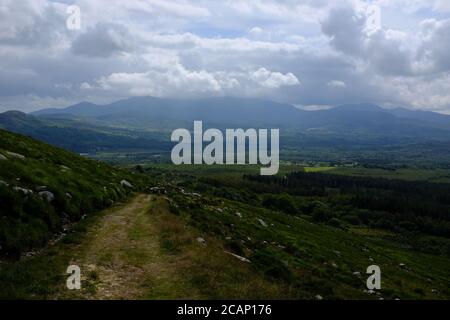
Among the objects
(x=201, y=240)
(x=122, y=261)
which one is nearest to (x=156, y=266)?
(x=122, y=261)

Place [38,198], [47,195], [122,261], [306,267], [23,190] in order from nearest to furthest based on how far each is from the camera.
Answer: [122,261], [23,190], [38,198], [47,195], [306,267]

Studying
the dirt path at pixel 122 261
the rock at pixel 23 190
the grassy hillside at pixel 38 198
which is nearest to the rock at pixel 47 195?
the grassy hillside at pixel 38 198

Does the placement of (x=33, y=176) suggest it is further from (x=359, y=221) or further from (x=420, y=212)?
(x=420, y=212)

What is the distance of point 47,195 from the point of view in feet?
91.5

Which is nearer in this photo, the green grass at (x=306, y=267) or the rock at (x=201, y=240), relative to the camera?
the green grass at (x=306, y=267)

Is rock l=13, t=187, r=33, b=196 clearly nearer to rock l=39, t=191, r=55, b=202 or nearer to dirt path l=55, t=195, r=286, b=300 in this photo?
rock l=39, t=191, r=55, b=202

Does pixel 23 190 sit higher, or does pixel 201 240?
pixel 23 190

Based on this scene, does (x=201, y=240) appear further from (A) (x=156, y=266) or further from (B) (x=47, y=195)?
(B) (x=47, y=195)

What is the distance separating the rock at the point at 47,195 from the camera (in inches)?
1080

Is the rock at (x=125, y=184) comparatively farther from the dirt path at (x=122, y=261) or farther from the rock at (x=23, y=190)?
the rock at (x=23, y=190)

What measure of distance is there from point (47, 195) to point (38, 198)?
1.78 metres

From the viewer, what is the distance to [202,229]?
3097 cm
